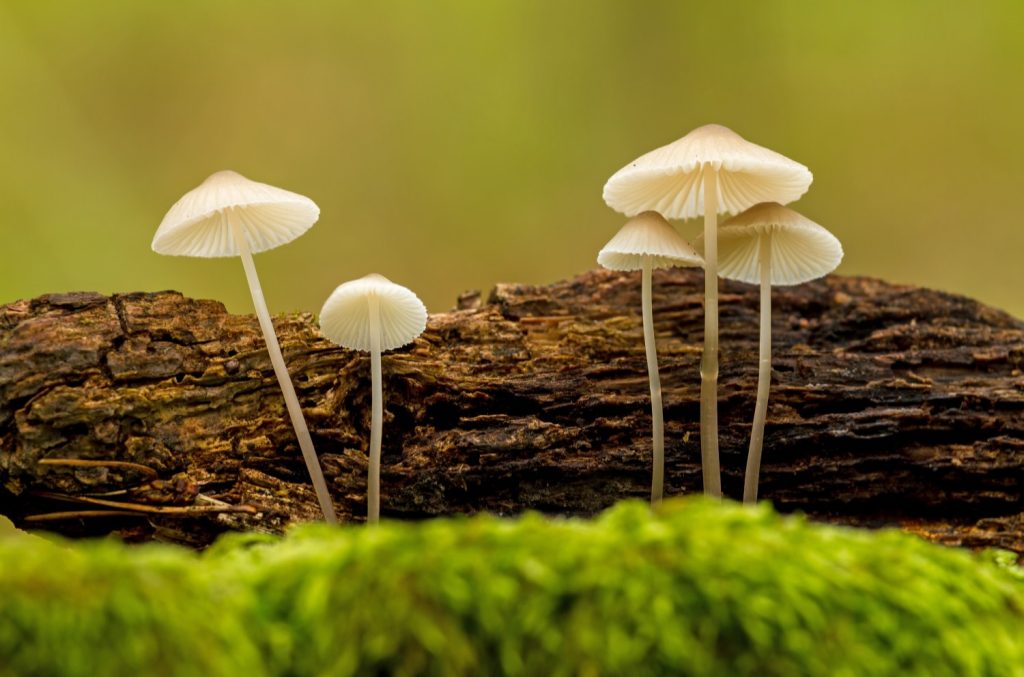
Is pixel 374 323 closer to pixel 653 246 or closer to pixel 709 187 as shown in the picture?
pixel 653 246

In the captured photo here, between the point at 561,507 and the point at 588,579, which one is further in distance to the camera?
the point at 561,507

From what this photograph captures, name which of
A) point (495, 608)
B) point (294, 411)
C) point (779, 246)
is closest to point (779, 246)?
point (779, 246)

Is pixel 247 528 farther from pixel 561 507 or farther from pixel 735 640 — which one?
pixel 735 640

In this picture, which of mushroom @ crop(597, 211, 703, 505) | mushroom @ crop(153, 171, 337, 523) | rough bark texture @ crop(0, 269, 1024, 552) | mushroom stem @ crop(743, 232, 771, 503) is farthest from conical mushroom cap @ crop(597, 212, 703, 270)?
mushroom @ crop(153, 171, 337, 523)

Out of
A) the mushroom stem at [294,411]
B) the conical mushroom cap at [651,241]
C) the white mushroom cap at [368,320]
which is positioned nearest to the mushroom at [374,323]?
the white mushroom cap at [368,320]

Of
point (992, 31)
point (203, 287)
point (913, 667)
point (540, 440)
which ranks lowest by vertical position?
point (913, 667)

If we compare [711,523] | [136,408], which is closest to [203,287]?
[136,408]

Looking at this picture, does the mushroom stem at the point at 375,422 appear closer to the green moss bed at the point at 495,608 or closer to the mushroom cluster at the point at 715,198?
the mushroom cluster at the point at 715,198
